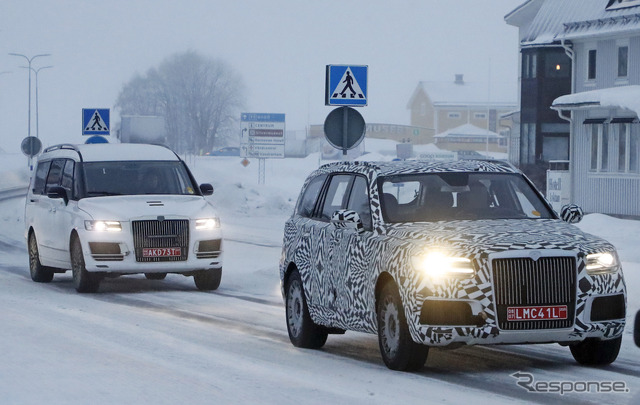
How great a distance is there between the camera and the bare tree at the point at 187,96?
154 metres

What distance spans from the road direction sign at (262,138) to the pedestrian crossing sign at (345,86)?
108 ft

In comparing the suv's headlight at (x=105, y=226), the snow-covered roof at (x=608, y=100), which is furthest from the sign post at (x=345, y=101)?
the snow-covered roof at (x=608, y=100)

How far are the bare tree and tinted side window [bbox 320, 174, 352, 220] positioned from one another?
14140 cm

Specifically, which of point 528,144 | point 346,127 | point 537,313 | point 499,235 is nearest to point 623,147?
point 528,144

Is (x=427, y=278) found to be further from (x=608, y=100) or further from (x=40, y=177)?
(x=608, y=100)

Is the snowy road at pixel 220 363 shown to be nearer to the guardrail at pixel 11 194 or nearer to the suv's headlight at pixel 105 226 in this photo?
the suv's headlight at pixel 105 226

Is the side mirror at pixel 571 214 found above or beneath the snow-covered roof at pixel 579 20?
beneath

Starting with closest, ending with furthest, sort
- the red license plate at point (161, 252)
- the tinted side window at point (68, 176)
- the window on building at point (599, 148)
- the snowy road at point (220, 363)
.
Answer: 1. the snowy road at point (220, 363)
2. the red license plate at point (161, 252)
3. the tinted side window at point (68, 176)
4. the window on building at point (599, 148)

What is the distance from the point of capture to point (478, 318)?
930 centimetres

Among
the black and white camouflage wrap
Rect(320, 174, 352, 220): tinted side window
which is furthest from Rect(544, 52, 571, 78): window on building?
the black and white camouflage wrap

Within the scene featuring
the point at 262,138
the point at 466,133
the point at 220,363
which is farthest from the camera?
the point at 466,133

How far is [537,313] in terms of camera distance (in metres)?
9.33

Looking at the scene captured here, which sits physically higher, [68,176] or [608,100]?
[608,100]

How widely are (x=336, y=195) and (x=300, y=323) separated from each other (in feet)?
3.81
